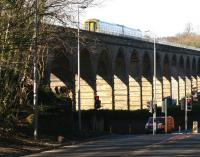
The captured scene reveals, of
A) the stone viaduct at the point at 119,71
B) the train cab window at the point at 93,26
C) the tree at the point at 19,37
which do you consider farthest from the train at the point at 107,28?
the tree at the point at 19,37

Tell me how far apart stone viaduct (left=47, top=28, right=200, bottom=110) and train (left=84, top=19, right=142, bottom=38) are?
43.9 inches

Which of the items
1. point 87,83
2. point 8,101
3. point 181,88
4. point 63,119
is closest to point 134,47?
point 87,83

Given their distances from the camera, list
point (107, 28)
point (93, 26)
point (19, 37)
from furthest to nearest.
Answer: point (107, 28) < point (93, 26) < point (19, 37)

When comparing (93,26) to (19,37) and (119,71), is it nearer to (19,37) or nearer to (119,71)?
(119,71)

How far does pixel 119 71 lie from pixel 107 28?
1006 cm

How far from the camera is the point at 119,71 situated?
8431 cm

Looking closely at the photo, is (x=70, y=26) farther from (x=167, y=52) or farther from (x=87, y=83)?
(x=167, y=52)

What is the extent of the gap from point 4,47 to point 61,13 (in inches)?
143

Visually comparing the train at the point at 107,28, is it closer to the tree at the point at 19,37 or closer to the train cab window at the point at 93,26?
the train cab window at the point at 93,26

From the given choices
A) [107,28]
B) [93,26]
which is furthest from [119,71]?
[93,26]

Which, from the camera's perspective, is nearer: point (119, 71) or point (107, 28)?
point (107, 28)

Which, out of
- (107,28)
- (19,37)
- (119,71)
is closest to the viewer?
(19,37)

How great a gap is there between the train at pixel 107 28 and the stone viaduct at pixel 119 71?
1.12m

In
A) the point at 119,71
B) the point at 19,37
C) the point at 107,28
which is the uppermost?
the point at 107,28
